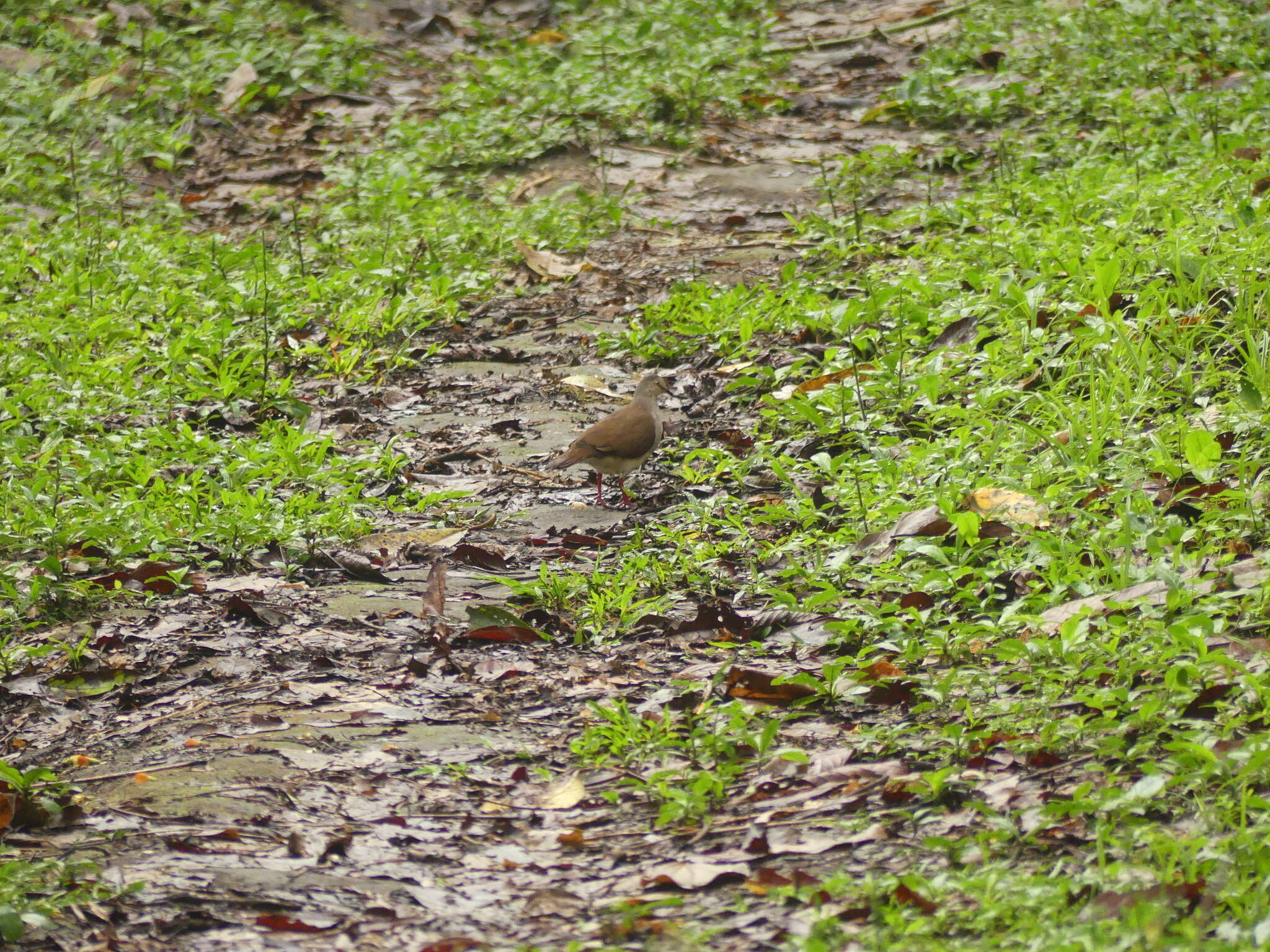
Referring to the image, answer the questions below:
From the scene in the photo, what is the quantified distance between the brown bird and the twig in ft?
24.3

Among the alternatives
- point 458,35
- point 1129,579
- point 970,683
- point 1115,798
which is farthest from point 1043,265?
point 458,35

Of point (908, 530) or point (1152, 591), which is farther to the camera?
point (908, 530)

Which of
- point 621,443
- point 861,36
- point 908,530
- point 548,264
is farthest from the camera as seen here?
point 861,36

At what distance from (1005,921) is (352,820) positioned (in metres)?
1.56

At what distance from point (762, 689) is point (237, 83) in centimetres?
962

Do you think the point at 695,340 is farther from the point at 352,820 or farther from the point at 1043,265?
the point at 352,820

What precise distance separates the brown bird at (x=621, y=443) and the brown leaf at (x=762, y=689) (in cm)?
178

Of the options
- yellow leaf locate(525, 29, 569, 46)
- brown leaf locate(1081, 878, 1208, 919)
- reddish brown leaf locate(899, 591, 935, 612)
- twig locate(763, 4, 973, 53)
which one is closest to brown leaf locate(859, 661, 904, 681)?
reddish brown leaf locate(899, 591, 935, 612)

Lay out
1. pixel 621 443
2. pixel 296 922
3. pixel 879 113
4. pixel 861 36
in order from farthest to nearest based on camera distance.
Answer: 1. pixel 861 36
2. pixel 879 113
3. pixel 621 443
4. pixel 296 922

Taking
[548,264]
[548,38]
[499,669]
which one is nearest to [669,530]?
[499,669]

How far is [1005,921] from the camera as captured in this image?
8.19 ft

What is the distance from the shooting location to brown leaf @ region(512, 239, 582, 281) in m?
8.04

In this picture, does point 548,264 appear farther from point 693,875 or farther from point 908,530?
point 693,875

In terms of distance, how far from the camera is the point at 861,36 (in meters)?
12.0
